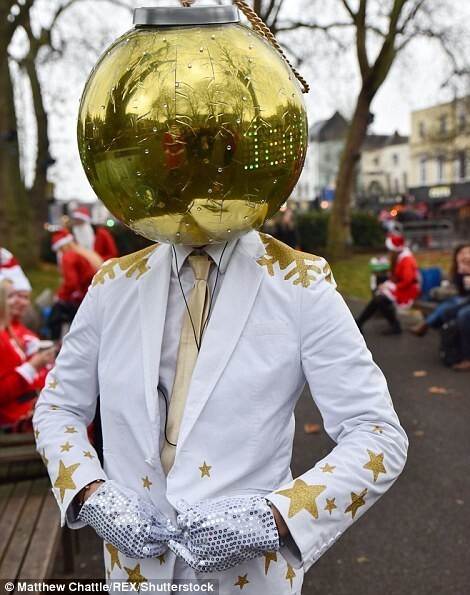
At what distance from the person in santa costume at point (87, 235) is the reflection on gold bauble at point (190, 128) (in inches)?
277

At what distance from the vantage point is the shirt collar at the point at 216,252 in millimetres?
1591

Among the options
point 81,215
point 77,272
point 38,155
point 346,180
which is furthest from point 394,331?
point 38,155

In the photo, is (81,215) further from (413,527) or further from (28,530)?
(413,527)

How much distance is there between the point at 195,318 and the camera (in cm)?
160

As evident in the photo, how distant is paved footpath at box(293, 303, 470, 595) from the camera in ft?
10.6

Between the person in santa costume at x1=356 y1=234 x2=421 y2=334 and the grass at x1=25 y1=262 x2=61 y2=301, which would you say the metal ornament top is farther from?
the grass at x1=25 y1=262 x2=61 y2=301

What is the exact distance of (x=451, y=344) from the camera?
7.18 meters

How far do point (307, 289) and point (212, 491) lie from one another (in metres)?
0.52

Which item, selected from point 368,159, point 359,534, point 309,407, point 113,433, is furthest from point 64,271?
point 368,159

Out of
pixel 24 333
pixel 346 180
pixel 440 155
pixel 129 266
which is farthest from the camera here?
pixel 440 155

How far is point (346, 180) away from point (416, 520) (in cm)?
1472

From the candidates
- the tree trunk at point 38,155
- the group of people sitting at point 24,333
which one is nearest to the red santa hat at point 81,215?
the group of people sitting at point 24,333

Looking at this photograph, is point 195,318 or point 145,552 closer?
point 145,552

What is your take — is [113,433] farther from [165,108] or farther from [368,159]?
[368,159]
